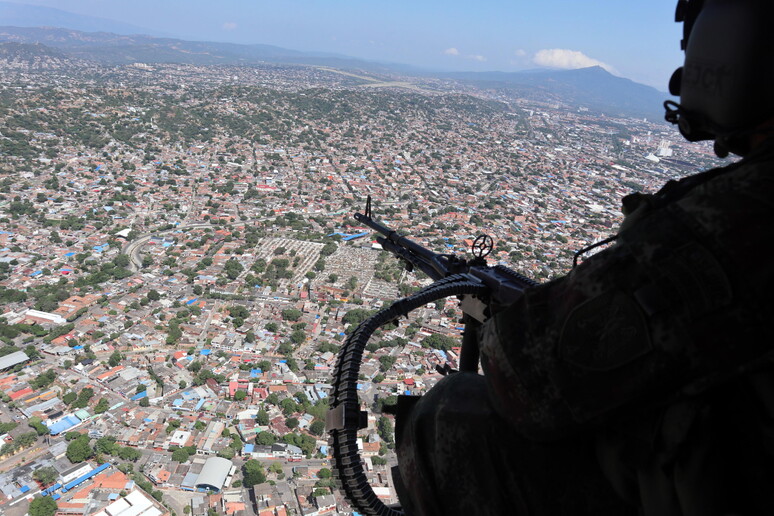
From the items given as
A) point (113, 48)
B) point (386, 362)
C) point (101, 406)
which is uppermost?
point (113, 48)

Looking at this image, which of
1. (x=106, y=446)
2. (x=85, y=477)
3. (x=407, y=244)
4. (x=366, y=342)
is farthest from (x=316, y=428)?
(x=366, y=342)

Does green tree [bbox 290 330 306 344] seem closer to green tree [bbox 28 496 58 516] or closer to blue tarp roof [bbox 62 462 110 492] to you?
blue tarp roof [bbox 62 462 110 492]

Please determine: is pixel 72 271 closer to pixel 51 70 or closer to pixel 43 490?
pixel 43 490

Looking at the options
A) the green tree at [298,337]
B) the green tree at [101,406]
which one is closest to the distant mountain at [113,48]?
the green tree at [298,337]

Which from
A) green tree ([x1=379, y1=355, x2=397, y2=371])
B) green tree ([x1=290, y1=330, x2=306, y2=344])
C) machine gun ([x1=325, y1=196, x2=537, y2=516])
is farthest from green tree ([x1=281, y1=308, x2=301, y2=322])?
machine gun ([x1=325, y1=196, x2=537, y2=516])

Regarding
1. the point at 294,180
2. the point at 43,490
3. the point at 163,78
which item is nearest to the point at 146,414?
the point at 43,490

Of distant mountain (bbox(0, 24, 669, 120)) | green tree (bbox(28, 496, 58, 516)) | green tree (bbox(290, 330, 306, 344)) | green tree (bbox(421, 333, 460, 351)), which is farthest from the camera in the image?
distant mountain (bbox(0, 24, 669, 120))

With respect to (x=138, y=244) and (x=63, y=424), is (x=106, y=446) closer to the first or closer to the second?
(x=63, y=424)
